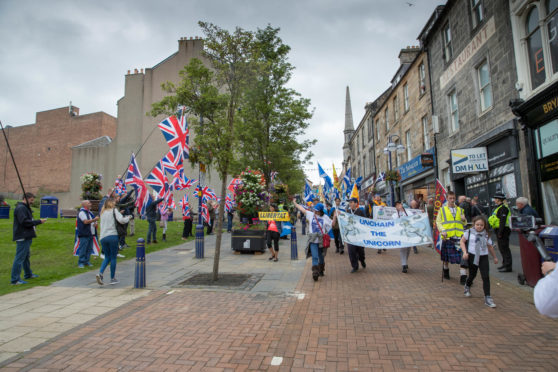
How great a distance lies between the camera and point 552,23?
959 cm

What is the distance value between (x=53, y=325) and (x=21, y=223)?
12.3ft

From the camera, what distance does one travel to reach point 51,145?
4569 centimetres

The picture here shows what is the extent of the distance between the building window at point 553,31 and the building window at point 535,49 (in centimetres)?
31

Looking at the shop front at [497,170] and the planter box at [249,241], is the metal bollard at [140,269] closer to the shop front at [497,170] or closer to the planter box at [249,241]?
the planter box at [249,241]

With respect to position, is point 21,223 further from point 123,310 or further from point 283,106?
point 283,106

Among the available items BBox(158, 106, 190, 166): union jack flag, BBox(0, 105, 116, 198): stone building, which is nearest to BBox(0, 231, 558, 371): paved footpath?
BBox(158, 106, 190, 166): union jack flag

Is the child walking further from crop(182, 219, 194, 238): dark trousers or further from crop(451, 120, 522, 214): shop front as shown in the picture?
crop(182, 219, 194, 238): dark trousers

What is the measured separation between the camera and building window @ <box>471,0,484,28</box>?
13316 millimetres

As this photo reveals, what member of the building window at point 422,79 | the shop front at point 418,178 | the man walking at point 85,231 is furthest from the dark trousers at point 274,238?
the building window at point 422,79

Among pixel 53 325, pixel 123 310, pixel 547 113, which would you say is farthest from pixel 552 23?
pixel 53 325

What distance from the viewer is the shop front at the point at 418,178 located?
60.8 ft

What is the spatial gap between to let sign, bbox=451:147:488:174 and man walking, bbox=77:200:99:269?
45.5ft

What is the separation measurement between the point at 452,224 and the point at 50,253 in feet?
39.8

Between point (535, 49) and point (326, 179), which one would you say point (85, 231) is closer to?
point (326, 179)
